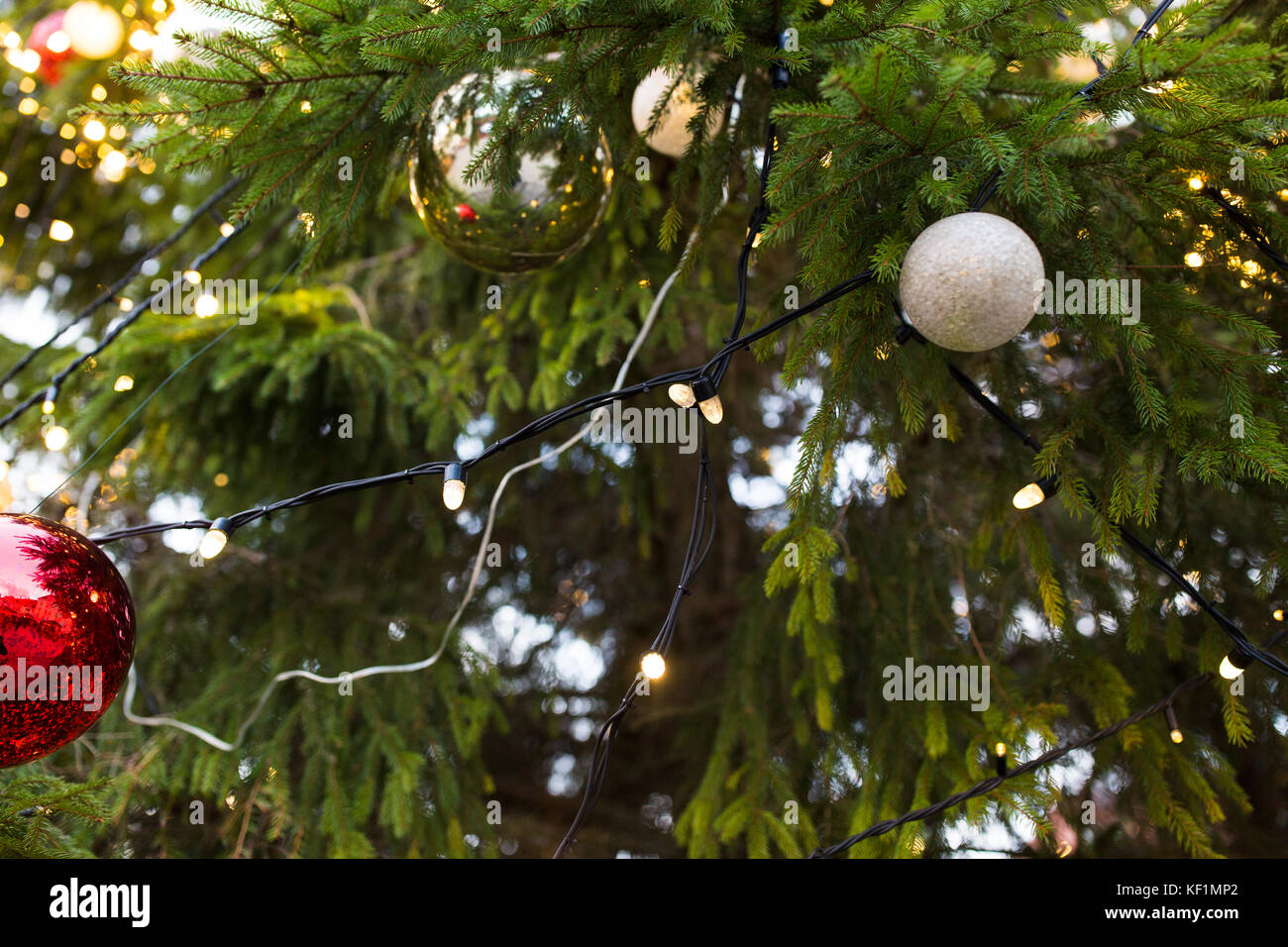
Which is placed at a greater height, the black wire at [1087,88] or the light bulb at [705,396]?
the black wire at [1087,88]

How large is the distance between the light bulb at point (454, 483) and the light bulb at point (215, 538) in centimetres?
35

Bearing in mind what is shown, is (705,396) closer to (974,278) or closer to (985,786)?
(974,278)

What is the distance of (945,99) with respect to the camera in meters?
0.96

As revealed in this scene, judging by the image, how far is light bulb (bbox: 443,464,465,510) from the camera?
1.18 metres

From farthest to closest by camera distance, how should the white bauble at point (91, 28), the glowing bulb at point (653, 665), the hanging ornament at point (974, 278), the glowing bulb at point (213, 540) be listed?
the white bauble at point (91, 28) < the glowing bulb at point (213, 540) < the glowing bulb at point (653, 665) < the hanging ornament at point (974, 278)

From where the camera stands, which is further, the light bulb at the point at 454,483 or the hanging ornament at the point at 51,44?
the hanging ornament at the point at 51,44

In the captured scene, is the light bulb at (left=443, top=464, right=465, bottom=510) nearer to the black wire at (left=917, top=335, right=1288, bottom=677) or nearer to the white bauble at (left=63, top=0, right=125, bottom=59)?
the black wire at (left=917, top=335, right=1288, bottom=677)

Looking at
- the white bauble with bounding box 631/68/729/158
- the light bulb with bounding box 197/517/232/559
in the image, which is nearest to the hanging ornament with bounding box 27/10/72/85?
the white bauble with bounding box 631/68/729/158

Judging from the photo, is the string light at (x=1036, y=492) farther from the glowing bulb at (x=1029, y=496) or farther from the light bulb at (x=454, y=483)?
the light bulb at (x=454, y=483)

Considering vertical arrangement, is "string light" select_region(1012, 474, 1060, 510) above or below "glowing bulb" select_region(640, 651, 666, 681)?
above

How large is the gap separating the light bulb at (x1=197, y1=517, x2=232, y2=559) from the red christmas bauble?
128mm

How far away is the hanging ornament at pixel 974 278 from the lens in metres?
0.98

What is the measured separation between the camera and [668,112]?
4.75 feet

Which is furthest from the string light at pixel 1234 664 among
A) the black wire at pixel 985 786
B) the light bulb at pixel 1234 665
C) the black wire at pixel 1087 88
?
the black wire at pixel 1087 88
